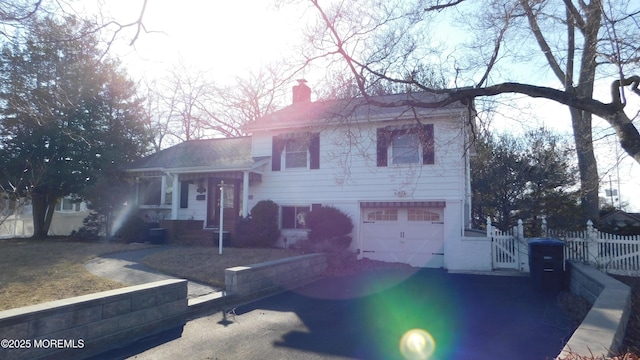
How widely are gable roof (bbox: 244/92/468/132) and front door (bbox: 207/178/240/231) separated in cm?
249

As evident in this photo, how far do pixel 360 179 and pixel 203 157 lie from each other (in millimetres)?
7487

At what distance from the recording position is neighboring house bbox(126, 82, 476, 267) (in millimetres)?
13727

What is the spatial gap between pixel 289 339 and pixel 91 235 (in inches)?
584

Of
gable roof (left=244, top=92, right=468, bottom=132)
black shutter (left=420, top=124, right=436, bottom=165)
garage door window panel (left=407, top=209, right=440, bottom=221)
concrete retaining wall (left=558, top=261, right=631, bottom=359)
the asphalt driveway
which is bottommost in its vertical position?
the asphalt driveway

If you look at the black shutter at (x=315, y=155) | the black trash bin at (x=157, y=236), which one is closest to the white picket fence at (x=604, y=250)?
the black shutter at (x=315, y=155)

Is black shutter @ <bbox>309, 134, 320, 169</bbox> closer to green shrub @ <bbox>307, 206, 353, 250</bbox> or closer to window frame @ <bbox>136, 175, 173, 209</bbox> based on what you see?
green shrub @ <bbox>307, 206, 353, 250</bbox>

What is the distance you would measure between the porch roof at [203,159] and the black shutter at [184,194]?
0.96 meters

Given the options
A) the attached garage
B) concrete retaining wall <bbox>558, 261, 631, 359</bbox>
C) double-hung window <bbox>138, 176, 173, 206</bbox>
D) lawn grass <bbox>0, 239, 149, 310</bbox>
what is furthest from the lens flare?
double-hung window <bbox>138, 176, 173, 206</bbox>

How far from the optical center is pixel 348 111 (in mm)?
10195

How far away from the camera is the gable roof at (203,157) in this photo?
16.5m

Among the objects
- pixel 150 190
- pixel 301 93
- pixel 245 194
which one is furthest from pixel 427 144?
pixel 150 190

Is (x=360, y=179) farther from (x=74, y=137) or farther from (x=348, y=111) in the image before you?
(x=74, y=137)

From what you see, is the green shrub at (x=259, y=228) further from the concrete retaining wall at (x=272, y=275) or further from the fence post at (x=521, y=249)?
the fence post at (x=521, y=249)

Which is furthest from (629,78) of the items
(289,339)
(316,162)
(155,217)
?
(155,217)
